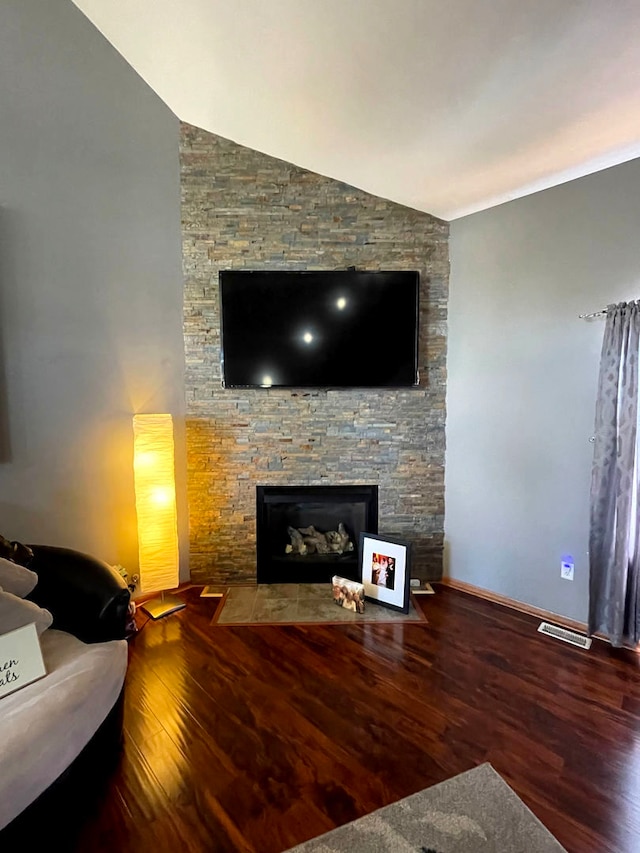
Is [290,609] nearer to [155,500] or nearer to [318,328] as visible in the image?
[155,500]

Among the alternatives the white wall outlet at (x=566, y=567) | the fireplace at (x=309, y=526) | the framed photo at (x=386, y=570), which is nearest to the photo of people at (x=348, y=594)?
the framed photo at (x=386, y=570)

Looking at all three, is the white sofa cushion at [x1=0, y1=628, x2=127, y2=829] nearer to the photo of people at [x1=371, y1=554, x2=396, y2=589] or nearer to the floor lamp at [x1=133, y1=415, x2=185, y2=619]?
the floor lamp at [x1=133, y1=415, x2=185, y2=619]

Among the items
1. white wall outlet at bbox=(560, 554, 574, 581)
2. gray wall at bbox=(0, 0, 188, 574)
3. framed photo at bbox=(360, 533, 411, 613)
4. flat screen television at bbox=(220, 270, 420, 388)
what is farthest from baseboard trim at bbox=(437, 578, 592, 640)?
gray wall at bbox=(0, 0, 188, 574)

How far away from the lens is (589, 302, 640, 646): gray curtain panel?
7.53ft

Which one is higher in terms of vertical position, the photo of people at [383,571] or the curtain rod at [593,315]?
the curtain rod at [593,315]

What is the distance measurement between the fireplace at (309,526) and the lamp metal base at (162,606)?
1.93ft

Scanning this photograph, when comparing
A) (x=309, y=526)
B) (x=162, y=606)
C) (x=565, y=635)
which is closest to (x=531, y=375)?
(x=565, y=635)

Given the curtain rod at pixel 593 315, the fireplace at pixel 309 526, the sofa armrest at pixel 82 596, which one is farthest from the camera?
the fireplace at pixel 309 526

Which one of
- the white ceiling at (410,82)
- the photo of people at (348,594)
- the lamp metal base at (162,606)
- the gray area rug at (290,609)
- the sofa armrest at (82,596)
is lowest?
the gray area rug at (290,609)

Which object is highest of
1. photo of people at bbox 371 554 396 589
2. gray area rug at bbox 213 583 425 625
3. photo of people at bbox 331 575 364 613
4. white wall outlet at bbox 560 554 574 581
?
white wall outlet at bbox 560 554 574 581

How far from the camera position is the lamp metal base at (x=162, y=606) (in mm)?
2768

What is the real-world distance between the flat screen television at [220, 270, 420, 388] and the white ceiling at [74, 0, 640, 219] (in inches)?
26.7

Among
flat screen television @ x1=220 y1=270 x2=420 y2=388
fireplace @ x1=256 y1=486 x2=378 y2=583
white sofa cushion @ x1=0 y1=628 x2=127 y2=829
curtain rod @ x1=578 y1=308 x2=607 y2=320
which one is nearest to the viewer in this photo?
white sofa cushion @ x1=0 y1=628 x2=127 y2=829

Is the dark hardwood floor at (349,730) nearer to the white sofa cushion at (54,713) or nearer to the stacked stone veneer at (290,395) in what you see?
the white sofa cushion at (54,713)
